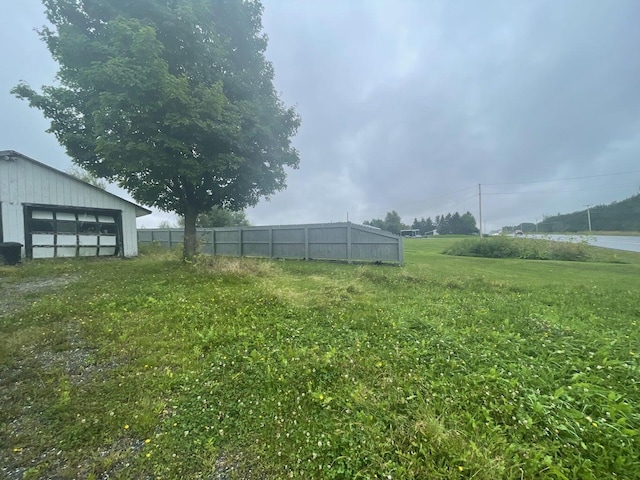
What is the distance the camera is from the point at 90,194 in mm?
11789

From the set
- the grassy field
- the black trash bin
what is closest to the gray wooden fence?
the black trash bin

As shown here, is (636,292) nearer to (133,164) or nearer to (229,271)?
(229,271)

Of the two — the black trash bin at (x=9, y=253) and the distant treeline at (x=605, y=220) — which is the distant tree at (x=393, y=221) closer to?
the distant treeline at (x=605, y=220)

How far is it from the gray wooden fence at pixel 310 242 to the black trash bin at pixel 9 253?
569 centimetres

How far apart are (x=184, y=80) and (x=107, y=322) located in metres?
6.20

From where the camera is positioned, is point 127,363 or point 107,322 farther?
point 107,322

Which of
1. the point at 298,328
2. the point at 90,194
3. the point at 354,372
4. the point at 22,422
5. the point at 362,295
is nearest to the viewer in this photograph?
the point at 22,422

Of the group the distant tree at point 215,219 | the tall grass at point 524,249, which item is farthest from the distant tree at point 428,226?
the distant tree at point 215,219

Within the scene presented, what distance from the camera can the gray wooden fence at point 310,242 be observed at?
36.9 feet

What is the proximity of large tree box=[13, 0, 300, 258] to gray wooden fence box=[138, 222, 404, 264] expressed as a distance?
4119mm

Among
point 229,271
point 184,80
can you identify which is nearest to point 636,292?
point 229,271

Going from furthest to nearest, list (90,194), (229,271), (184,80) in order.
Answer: (90,194) < (229,271) < (184,80)

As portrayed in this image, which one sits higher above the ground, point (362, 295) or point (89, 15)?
point (89, 15)

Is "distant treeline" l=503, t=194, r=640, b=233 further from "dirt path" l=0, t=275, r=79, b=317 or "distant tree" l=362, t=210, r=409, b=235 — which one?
Result: "dirt path" l=0, t=275, r=79, b=317
